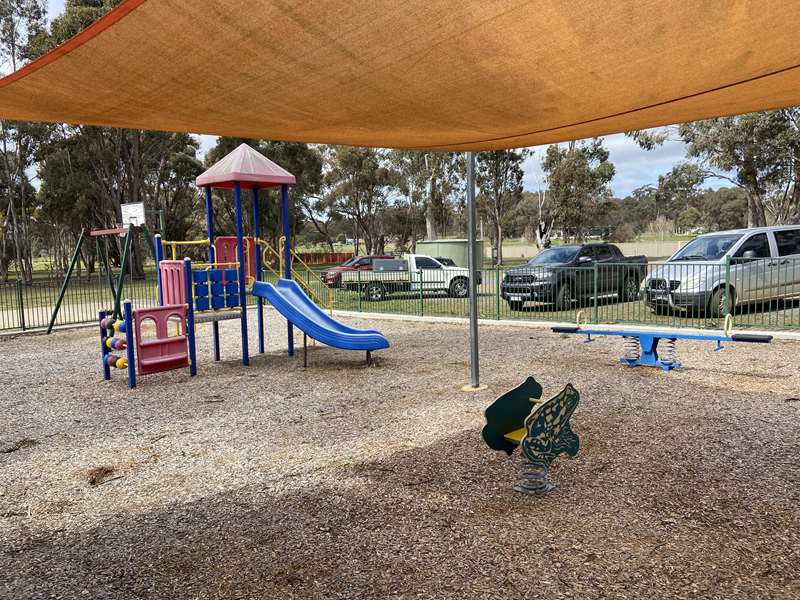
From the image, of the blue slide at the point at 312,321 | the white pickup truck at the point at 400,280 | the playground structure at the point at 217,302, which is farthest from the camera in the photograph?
the white pickup truck at the point at 400,280

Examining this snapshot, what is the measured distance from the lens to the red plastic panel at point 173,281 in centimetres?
827

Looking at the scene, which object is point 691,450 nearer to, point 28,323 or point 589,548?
point 589,548

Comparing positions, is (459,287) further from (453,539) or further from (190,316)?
(453,539)

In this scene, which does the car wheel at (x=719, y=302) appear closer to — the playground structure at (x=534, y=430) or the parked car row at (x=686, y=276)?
the parked car row at (x=686, y=276)

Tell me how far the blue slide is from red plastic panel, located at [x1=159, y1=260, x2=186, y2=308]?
1141 mm

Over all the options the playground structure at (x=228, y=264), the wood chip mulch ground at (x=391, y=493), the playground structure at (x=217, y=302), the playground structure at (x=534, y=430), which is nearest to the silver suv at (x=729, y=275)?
the wood chip mulch ground at (x=391, y=493)

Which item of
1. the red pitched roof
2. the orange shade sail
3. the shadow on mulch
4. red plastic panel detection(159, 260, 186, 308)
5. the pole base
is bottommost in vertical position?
the shadow on mulch

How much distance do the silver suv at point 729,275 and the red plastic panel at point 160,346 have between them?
895cm

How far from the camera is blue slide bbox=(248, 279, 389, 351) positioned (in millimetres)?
8227

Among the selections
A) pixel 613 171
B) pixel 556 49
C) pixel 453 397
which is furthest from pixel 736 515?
pixel 613 171

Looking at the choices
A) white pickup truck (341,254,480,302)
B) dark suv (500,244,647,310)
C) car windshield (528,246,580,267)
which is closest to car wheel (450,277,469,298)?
white pickup truck (341,254,480,302)

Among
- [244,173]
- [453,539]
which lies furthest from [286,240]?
[453,539]

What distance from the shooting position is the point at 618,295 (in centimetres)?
1299

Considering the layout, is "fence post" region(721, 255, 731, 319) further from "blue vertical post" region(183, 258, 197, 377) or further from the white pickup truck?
"blue vertical post" region(183, 258, 197, 377)
